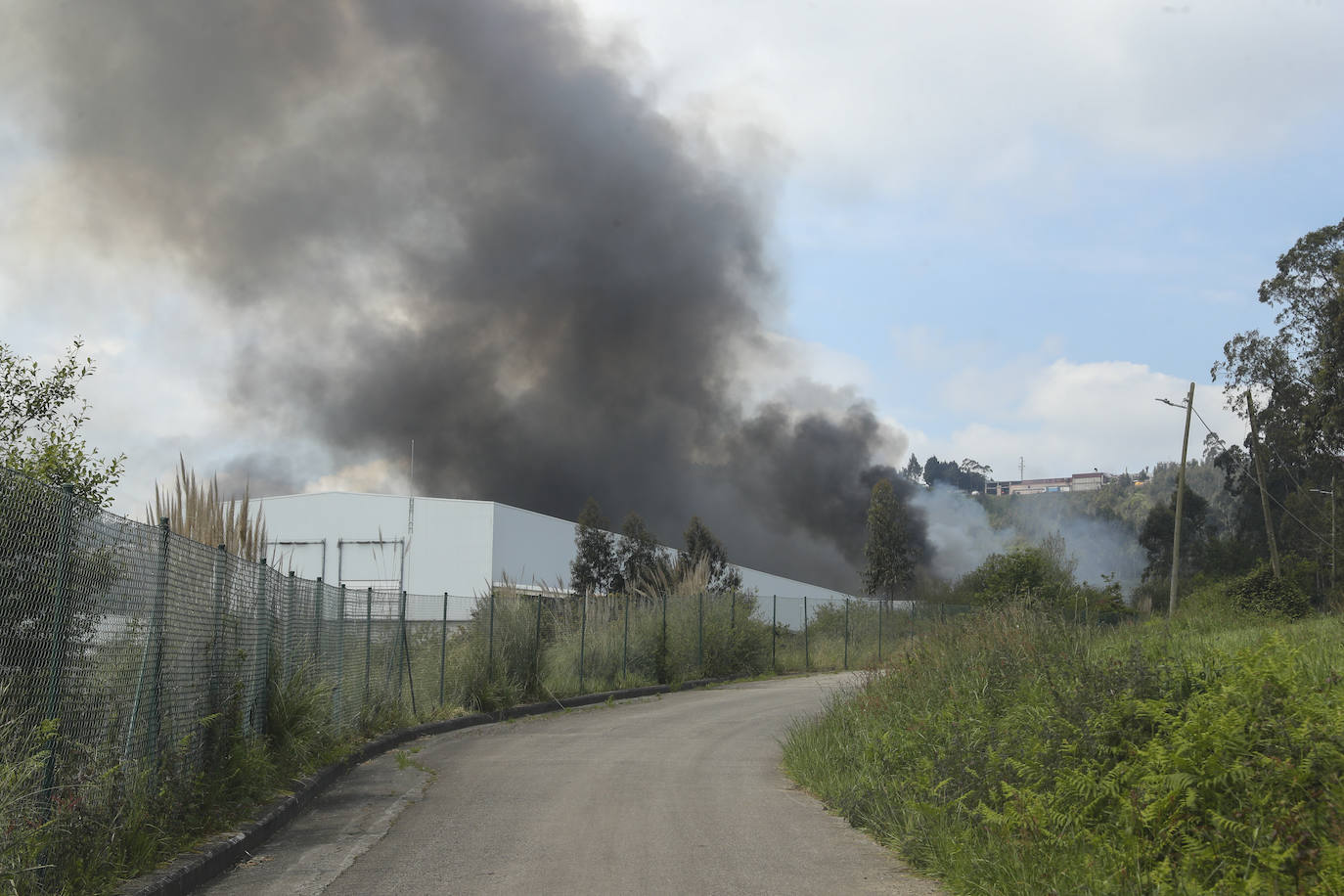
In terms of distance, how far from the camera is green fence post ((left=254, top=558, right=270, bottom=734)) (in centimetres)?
980

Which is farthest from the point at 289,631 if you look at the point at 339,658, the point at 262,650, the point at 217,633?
the point at 217,633

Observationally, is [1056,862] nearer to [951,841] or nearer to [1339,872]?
[951,841]

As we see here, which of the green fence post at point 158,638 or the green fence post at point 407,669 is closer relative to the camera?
the green fence post at point 158,638

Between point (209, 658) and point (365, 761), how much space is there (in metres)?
4.33

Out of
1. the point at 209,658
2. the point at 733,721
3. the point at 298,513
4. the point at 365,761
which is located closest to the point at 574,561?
the point at 298,513

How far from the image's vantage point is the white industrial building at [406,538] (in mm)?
45875

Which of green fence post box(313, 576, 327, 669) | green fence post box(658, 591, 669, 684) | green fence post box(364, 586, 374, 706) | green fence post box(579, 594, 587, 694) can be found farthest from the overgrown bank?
green fence post box(658, 591, 669, 684)

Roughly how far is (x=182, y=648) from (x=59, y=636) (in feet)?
6.69

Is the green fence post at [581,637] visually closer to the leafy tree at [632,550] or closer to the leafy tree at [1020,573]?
the leafy tree at [1020,573]

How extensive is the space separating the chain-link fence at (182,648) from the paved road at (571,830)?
3.40 ft

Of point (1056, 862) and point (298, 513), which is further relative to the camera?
point (298, 513)

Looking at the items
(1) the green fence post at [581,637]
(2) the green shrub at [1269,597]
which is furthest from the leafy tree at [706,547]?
(1) the green fence post at [581,637]

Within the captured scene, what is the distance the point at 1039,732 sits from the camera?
7.18 m

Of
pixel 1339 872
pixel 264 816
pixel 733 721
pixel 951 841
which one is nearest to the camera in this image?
pixel 1339 872
